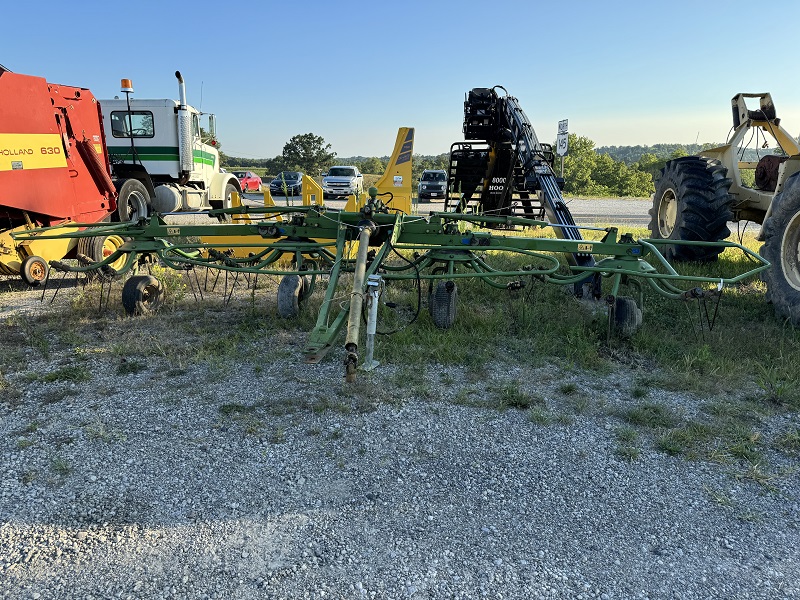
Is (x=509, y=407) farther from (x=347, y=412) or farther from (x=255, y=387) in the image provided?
(x=255, y=387)

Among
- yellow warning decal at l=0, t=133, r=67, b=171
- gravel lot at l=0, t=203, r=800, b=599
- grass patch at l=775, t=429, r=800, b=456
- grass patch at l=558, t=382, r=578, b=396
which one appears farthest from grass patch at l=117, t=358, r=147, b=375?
grass patch at l=775, t=429, r=800, b=456

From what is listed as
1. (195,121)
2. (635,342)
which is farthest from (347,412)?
(195,121)

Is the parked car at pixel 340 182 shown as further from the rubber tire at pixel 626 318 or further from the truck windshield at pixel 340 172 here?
Answer: the rubber tire at pixel 626 318

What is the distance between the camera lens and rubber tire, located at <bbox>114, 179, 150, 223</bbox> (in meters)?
8.14

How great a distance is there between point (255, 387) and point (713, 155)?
276 inches

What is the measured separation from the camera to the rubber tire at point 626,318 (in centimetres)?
460

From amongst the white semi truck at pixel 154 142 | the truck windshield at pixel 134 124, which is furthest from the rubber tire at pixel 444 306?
the truck windshield at pixel 134 124

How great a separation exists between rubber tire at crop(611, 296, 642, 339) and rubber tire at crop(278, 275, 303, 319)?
9.16ft

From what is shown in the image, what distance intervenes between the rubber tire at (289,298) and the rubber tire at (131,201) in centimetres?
380

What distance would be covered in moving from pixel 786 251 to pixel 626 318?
174 cm

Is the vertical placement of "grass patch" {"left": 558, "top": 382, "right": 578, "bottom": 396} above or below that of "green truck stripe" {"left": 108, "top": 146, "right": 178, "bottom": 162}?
below

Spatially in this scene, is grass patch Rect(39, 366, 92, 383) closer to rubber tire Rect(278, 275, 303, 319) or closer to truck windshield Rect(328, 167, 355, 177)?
rubber tire Rect(278, 275, 303, 319)

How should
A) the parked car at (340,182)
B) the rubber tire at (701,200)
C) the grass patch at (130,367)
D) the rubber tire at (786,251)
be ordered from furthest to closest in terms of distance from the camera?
the parked car at (340,182), the rubber tire at (701,200), the rubber tire at (786,251), the grass patch at (130,367)

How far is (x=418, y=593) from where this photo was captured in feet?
6.84
